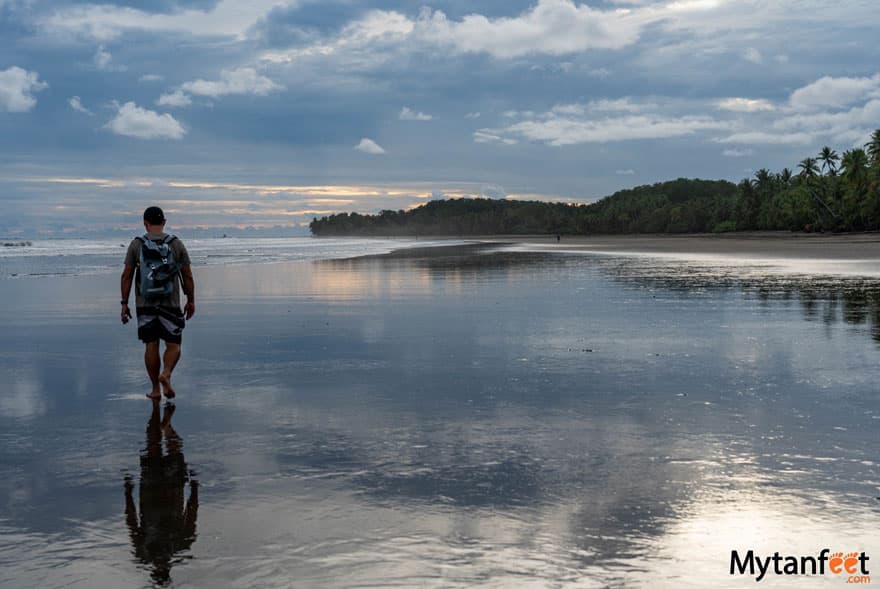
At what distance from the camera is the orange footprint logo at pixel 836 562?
167 inches

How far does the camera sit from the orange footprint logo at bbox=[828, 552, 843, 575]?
167 inches

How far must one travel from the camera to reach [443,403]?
8.37m

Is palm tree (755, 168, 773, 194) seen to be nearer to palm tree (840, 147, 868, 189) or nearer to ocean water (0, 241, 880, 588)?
palm tree (840, 147, 868, 189)

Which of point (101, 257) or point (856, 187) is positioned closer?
point (101, 257)

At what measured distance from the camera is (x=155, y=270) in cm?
880

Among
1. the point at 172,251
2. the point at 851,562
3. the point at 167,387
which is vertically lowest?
the point at 851,562

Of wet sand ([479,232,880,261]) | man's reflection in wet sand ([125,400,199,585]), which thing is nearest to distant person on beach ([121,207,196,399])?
man's reflection in wet sand ([125,400,199,585])

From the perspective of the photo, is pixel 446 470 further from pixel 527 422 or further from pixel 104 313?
pixel 104 313

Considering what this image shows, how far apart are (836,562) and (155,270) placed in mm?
6889

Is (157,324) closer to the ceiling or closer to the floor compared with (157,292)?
closer to the floor

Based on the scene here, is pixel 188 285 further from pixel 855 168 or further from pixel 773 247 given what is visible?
pixel 855 168

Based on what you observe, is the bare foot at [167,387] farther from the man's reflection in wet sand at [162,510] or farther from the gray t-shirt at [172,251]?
the man's reflection in wet sand at [162,510]

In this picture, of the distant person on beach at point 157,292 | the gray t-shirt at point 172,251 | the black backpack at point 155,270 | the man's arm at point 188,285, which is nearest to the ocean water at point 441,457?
the distant person on beach at point 157,292

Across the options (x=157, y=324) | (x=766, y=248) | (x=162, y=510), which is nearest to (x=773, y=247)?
(x=766, y=248)
